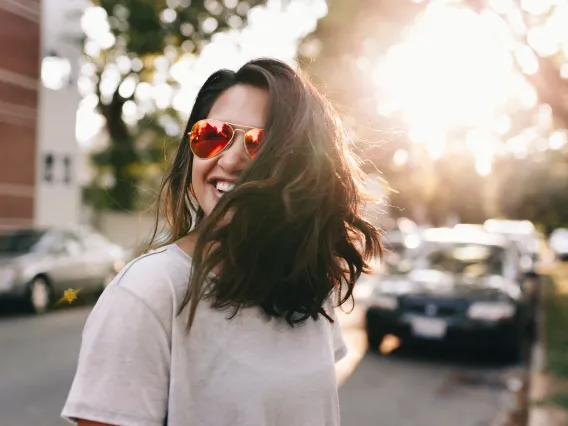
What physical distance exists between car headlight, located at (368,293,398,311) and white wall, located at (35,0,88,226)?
1594cm

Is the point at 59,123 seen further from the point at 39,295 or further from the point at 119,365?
the point at 119,365

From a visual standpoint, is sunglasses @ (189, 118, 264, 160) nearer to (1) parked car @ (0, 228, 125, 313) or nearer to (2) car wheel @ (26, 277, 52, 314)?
(1) parked car @ (0, 228, 125, 313)

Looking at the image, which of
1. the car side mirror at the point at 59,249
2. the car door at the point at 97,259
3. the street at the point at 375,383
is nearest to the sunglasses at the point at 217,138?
the street at the point at 375,383

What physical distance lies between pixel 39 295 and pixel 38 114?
11.1 meters

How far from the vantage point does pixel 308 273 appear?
1.73 meters

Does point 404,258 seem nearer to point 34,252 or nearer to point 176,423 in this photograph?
point 34,252

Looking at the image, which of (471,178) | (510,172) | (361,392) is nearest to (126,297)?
(361,392)

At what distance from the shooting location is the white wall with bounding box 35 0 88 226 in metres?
22.9

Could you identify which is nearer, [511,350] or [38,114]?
[511,350]

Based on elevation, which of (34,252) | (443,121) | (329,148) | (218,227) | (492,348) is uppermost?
(329,148)

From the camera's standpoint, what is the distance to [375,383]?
8086 mm

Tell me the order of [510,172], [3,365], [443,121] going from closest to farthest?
[3,365], [443,121], [510,172]

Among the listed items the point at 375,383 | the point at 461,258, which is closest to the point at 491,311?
the point at 461,258

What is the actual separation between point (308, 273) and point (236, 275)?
236 millimetres
